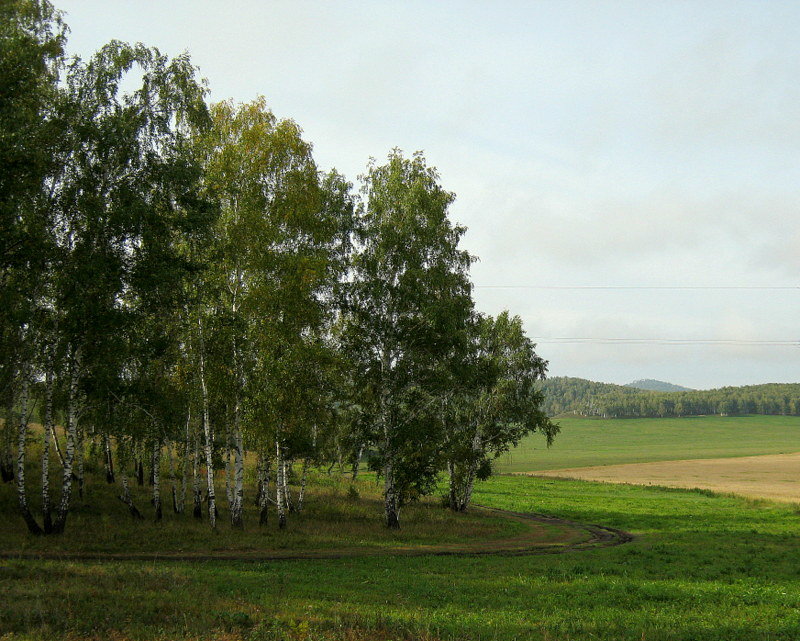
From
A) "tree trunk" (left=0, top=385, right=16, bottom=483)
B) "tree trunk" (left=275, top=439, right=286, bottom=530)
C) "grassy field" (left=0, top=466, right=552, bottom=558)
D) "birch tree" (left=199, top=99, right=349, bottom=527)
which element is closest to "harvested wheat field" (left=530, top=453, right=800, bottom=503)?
"grassy field" (left=0, top=466, right=552, bottom=558)

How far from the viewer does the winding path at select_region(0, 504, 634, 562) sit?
23.0m

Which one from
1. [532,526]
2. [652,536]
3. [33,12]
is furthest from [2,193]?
[652,536]

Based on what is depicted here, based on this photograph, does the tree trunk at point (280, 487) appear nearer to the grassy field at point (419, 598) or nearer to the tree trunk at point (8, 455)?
the grassy field at point (419, 598)

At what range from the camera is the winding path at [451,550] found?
2302cm

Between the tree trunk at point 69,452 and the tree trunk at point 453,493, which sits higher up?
the tree trunk at point 69,452

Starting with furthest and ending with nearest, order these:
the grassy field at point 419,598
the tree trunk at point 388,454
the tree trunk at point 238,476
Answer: the tree trunk at point 388,454 < the tree trunk at point 238,476 < the grassy field at point 419,598

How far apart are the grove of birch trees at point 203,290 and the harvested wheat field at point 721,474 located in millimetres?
56953

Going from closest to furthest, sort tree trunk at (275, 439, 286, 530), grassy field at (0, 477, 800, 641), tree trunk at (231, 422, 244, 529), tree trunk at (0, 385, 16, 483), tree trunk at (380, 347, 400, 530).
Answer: grassy field at (0, 477, 800, 641), tree trunk at (231, 422, 244, 529), tree trunk at (275, 439, 286, 530), tree trunk at (0, 385, 16, 483), tree trunk at (380, 347, 400, 530)

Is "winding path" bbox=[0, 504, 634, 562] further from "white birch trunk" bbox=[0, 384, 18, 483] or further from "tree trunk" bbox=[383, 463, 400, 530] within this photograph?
"white birch trunk" bbox=[0, 384, 18, 483]

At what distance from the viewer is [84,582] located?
16672mm

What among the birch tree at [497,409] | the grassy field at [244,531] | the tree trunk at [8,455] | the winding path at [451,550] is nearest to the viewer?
the winding path at [451,550]

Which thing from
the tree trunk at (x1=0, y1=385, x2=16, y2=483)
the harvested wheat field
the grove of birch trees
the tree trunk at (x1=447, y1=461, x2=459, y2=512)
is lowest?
the harvested wheat field

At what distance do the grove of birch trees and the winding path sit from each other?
4.60 m

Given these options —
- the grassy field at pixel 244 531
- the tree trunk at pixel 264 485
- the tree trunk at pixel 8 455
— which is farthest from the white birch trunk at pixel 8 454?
the tree trunk at pixel 264 485
